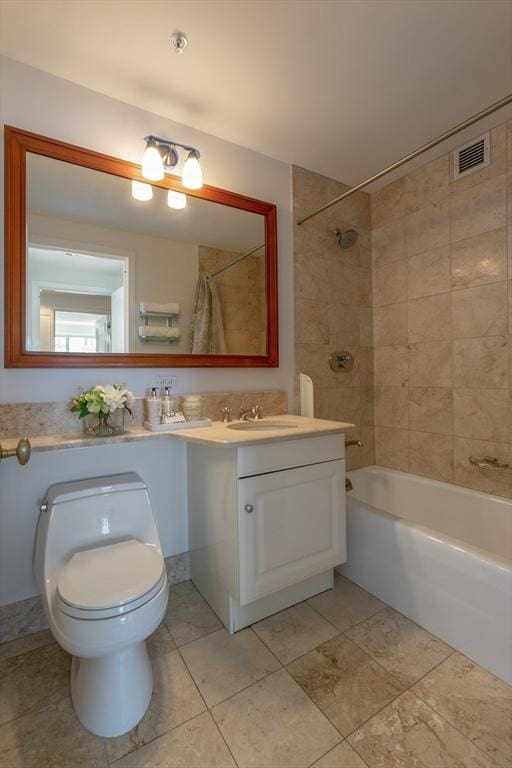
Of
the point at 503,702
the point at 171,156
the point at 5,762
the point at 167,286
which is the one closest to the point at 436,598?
the point at 503,702

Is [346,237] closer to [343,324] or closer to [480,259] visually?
[343,324]

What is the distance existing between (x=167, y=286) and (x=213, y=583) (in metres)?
1.40

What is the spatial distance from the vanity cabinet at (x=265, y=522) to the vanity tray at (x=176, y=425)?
111 mm

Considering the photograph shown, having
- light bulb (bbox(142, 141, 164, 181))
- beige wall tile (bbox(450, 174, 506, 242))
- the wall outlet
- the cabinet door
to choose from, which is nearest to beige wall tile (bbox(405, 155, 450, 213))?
beige wall tile (bbox(450, 174, 506, 242))

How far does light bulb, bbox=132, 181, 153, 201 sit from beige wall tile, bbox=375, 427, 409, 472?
2.04 metres

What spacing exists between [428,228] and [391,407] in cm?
117

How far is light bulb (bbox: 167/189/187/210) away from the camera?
171 centimetres

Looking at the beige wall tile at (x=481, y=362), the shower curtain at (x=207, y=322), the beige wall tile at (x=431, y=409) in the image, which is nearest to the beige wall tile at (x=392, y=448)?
the beige wall tile at (x=431, y=409)

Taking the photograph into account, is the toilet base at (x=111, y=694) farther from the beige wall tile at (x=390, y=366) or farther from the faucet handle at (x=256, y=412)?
the beige wall tile at (x=390, y=366)

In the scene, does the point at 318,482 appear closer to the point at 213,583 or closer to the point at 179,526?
the point at 213,583

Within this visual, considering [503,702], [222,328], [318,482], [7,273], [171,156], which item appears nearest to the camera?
[503,702]

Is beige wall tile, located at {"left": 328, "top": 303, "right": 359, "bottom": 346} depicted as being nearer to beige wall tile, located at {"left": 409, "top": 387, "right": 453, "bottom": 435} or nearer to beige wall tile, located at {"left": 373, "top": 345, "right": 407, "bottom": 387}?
beige wall tile, located at {"left": 373, "top": 345, "right": 407, "bottom": 387}

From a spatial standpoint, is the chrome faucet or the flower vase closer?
the flower vase

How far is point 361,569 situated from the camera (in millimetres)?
1689
